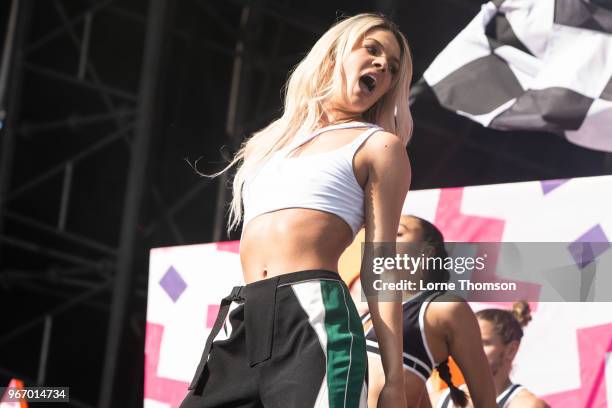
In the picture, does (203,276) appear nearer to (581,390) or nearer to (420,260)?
(420,260)

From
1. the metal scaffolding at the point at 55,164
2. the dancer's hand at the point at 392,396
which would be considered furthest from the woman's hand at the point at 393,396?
the metal scaffolding at the point at 55,164

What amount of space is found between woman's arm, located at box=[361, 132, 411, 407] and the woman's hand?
8 centimetres

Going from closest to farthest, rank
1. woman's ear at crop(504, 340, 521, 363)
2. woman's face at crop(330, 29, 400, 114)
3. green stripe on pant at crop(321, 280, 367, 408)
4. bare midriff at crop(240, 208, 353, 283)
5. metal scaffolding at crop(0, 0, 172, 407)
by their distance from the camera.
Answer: green stripe on pant at crop(321, 280, 367, 408) < bare midriff at crop(240, 208, 353, 283) < woman's face at crop(330, 29, 400, 114) < woman's ear at crop(504, 340, 521, 363) < metal scaffolding at crop(0, 0, 172, 407)

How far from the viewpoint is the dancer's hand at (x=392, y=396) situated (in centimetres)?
160

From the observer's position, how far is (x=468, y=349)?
245 cm

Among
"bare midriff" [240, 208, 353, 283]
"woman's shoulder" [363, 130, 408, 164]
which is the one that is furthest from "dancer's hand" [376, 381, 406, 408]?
"woman's shoulder" [363, 130, 408, 164]

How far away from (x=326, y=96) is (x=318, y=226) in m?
0.37

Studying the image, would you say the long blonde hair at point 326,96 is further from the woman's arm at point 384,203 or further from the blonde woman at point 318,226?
the woman's arm at point 384,203

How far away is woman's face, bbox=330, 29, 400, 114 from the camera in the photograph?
76.7 inches

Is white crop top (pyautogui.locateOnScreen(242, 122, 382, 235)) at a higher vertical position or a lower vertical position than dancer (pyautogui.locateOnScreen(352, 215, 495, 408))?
higher

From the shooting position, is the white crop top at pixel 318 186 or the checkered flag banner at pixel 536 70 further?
the checkered flag banner at pixel 536 70

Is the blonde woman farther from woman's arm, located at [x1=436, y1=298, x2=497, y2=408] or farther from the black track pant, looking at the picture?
woman's arm, located at [x1=436, y1=298, x2=497, y2=408]

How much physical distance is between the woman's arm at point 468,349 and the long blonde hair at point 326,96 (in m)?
0.65

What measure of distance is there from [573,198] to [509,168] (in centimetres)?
267
